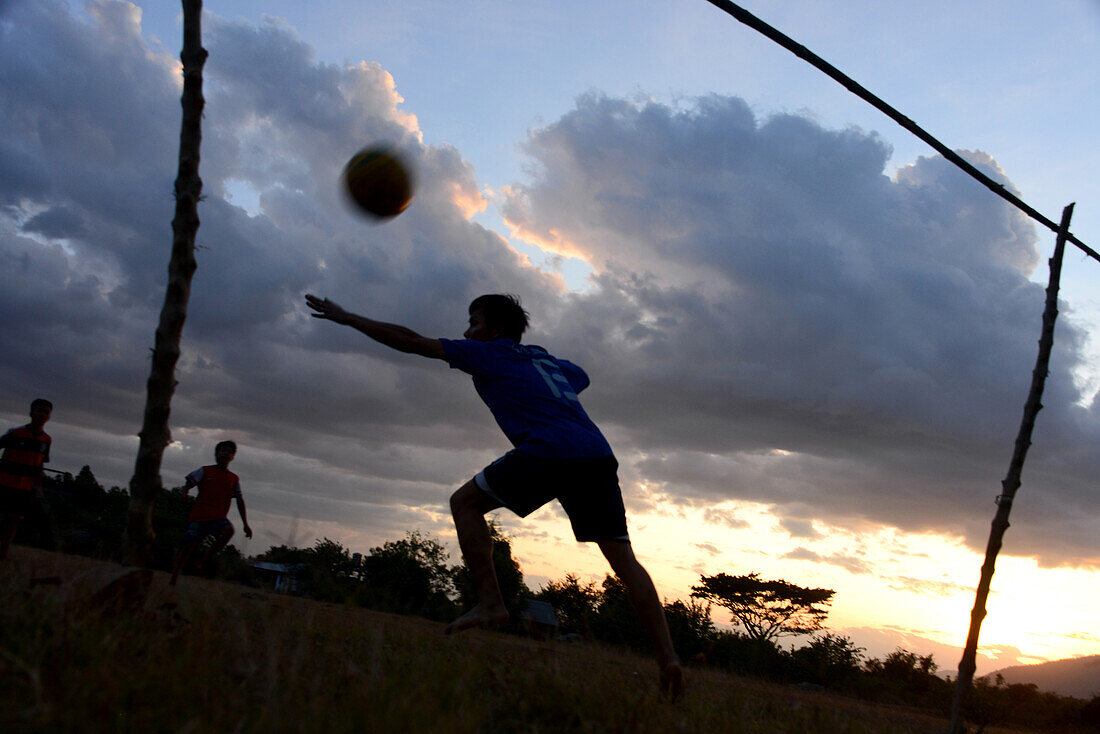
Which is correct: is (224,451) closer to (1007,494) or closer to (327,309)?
(327,309)

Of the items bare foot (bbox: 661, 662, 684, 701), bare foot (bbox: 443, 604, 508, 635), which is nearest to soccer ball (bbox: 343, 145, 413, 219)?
bare foot (bbox: 443, 604, 508, 635)

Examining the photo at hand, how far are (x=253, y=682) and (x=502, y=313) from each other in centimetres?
269

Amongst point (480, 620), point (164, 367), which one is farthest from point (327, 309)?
point (480, 620)

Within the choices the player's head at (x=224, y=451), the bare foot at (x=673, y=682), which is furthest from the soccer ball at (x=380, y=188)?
the player's head at (x=224, y=451)

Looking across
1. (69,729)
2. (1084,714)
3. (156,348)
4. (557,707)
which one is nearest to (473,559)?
(557,707)

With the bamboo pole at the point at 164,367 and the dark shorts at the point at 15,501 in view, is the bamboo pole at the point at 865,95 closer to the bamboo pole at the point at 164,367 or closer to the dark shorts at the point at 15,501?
the bamboo pole at the point at 164,367

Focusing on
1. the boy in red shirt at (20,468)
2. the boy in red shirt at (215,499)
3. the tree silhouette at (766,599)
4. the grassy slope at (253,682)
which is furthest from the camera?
the tree silhouette at (766,599)

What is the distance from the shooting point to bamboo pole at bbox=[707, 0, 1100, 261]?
12.3 ft

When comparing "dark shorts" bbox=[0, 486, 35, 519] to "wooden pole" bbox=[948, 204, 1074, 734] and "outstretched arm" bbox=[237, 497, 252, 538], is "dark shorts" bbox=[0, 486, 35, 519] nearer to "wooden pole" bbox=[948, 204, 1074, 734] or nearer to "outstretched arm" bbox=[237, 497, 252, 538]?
"outstretched arm" bbox=[237, 497, 252, 538]

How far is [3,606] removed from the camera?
2.25 meters

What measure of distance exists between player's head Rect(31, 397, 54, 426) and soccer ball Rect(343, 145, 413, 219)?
16.7 ft

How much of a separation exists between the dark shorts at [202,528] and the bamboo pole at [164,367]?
569cm

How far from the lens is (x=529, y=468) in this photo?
368 centimetres

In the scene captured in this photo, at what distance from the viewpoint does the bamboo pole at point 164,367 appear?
3.14m
